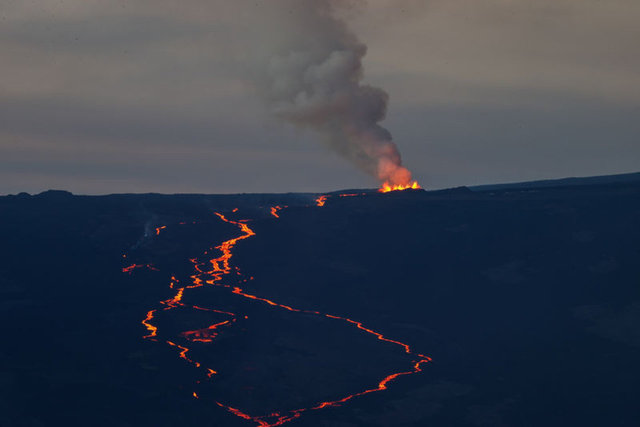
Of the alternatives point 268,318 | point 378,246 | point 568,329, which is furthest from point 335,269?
point 568,329

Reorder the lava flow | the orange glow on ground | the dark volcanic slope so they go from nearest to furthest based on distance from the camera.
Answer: the lava flow, the dark volcanic slope, the orange glow on ground

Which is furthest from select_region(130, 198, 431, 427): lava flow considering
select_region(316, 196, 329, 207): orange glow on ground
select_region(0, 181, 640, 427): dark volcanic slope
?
select_region(316, 196, 329, 207): orange glow on ground

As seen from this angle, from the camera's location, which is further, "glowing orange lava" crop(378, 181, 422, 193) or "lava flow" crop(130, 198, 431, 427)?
"glowing orange lava" crop(378, 181, 422, 193)

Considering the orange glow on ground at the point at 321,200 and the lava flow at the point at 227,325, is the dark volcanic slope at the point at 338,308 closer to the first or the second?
the lava flow at the point at 227,325

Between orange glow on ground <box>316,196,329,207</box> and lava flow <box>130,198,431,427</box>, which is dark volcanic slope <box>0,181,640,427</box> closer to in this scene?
lava flow <box>130,198,431,427</box>

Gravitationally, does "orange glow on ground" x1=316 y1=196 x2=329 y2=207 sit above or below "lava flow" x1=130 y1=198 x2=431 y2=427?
above
